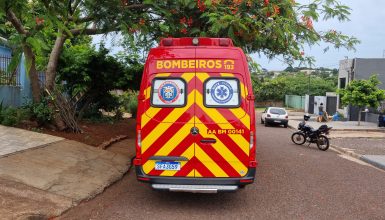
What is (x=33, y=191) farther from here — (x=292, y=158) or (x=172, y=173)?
(x=292, y=158)

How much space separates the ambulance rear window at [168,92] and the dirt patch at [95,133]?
5040 mm

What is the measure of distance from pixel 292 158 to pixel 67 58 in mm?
7769

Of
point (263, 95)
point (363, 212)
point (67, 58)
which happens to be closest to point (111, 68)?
point (67, 58)

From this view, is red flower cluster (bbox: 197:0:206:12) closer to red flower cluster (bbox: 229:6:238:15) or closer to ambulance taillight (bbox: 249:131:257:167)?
red flower cluster (bbox: 229:6:238:15)

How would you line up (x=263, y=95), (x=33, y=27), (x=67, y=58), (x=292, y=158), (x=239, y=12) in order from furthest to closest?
(x=263, y=95) → (x=67, y=58) → (x=292, y=158) → (x=239, y=12) → (x=33, y=27)

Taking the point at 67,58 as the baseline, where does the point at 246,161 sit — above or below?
below

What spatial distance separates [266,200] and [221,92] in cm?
208

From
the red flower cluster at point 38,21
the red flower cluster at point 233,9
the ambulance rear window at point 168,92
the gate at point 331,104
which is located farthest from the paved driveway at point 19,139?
the gate at point 331,104

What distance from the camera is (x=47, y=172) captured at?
24.1ft

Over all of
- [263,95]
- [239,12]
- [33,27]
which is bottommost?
[263,95]

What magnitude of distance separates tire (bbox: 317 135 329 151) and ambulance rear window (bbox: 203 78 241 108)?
31.7ft

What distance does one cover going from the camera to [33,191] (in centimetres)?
626

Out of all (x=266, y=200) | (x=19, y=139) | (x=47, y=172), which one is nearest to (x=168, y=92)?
(x=266, y=200)

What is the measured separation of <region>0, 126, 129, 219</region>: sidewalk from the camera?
5.82m
